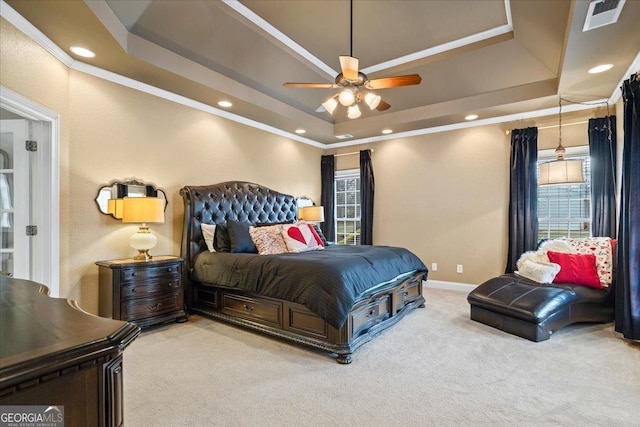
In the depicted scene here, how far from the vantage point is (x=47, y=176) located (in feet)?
9.73

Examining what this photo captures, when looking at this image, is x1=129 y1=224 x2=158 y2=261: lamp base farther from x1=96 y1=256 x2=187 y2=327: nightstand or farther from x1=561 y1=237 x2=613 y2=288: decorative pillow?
x1=561 y1=237 x2=613 y2=288: decorative pillow

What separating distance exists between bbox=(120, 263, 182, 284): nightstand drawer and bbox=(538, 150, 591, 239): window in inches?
194

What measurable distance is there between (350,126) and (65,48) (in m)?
4.20

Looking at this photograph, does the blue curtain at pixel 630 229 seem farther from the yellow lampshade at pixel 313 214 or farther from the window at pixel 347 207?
the window at pixel 347 207

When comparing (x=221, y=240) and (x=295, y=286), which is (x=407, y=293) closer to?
(x=295, y=286)

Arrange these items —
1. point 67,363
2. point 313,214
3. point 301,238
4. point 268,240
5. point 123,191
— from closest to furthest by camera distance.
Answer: point 67,363 → point 123,191 → point 268,240 → point 301,238 → point 313,214

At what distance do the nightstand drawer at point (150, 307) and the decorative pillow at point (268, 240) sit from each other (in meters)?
1.08

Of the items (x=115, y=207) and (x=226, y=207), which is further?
(x=226, y=207)

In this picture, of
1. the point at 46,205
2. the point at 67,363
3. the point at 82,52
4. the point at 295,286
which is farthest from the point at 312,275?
the point at 82,52

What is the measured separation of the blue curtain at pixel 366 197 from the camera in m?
6.19

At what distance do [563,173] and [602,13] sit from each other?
210 centimetres

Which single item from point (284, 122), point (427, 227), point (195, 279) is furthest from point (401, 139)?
point (195, 279)

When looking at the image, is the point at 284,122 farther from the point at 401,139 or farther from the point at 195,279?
the point at 195,279

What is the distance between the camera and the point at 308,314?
291 centimetres
